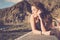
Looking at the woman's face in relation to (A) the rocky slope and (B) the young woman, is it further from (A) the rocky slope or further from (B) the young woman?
(A) the rocky slope

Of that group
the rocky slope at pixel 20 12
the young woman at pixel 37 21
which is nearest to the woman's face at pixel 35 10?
the young woman at pixel 37 21

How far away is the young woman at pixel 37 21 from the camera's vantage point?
19.0 feet

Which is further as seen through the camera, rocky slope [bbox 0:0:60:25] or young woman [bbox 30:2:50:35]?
rocky slope [bbox 0:0:60:25]

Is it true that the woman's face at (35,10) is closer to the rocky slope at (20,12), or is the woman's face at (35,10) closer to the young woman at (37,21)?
the young woman at (37,21)

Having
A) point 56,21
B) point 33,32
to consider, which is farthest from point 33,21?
point 56,21

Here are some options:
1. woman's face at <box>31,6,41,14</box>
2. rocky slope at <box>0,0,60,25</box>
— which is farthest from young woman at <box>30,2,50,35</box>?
rocky slope at <box>0,0,60,25</box>

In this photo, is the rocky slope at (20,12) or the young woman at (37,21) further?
the rocky slope at (20,12)

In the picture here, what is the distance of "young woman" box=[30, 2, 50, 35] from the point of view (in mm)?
5797

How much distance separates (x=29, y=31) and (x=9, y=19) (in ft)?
3.01

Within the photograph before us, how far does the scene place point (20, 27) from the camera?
244 inches

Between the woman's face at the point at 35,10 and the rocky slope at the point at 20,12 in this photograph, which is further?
the rocky slope at the point at 20,12

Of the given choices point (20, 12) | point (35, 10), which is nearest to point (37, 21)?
point (35, 10)

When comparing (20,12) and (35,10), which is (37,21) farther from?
(20,12)

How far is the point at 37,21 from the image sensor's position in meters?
5.94
